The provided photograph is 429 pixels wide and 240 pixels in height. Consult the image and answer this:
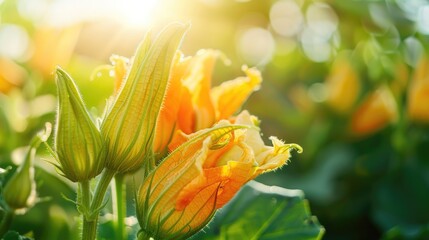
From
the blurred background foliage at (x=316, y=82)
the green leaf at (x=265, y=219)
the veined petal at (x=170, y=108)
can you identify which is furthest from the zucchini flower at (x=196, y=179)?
the blurred background foliage at (x=316, y=82)

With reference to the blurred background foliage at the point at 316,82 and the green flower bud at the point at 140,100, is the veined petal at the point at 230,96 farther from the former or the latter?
the blurred background foliage at the point at 316,82

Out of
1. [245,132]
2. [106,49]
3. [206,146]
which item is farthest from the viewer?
[106,49]

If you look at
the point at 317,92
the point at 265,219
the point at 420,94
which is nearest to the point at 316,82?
the point at 317,92

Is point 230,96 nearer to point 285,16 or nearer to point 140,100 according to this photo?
point 140,100

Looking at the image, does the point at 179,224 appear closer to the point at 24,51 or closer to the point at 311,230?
the point at 311,230

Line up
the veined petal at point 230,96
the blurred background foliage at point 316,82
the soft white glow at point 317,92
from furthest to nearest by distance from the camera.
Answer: the soft white glow at point 317,92, the blurred background foliage at point 316,82, the veined petal at point 230,96

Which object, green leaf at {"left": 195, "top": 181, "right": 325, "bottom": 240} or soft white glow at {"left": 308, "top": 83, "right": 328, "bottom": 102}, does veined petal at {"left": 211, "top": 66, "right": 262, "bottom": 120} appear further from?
soft white glow at {"left": 308, "top": 83, "right": 328, "bottom": 102}

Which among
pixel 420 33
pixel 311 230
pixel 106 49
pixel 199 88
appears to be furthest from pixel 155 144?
pixel 106 49

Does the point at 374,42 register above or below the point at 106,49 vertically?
below
